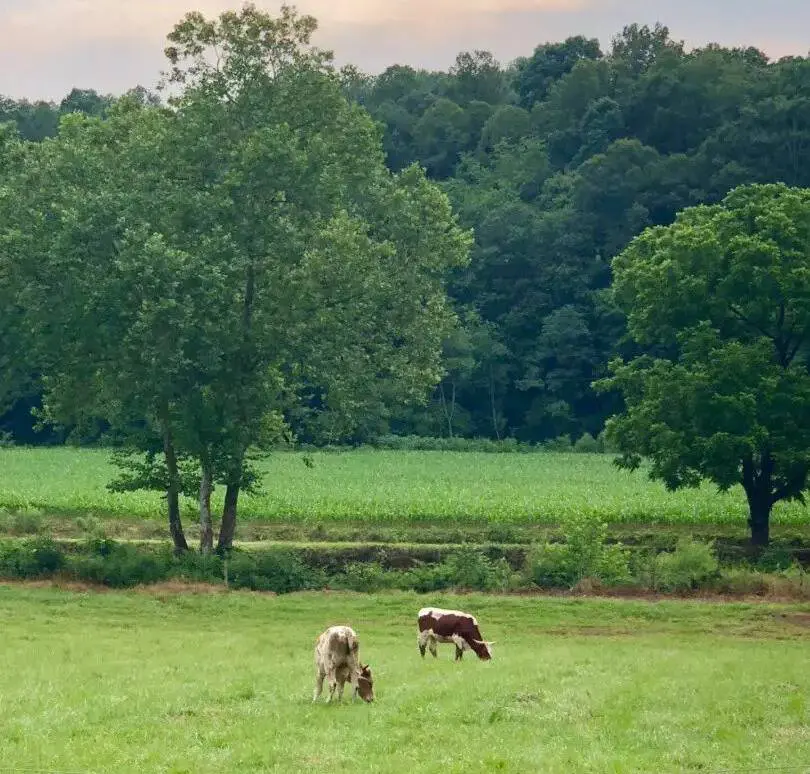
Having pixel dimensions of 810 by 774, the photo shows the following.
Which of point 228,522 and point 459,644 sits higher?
point 228,522

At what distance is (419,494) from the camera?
213ft

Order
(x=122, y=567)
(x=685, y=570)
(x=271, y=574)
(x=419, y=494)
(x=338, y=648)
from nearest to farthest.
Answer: (x=338, y=648) < (x=122, y=567) < (x=685, y=570) < (x=271, y=574) < (x=419, y=494)

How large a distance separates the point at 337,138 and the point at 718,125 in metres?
79.5

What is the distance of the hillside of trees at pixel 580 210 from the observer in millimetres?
112438

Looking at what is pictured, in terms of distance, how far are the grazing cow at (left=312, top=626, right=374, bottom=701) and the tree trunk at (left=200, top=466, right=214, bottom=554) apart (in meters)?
24.7

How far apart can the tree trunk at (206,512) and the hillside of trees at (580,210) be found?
54099 mm

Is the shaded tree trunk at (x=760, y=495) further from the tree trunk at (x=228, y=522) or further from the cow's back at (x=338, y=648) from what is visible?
the cow's back at (x=338, y=648)

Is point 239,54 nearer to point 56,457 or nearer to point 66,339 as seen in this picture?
point 66,339

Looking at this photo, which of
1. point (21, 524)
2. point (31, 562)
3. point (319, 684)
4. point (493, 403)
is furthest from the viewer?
point (493, 403)

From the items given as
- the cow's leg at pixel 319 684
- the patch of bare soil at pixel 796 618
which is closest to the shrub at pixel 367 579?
the patch of bare soil at pixel 796 618

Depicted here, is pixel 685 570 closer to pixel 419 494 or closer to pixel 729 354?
pixel 729 354

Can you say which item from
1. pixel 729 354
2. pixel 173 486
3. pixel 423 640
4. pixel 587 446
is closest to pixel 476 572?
pixel 173 486

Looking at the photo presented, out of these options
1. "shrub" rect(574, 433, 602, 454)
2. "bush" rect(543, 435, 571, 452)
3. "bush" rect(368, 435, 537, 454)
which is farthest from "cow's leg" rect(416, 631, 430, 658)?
"bush" rect(543, 435, 571, 452)

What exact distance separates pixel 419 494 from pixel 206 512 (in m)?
20.0
